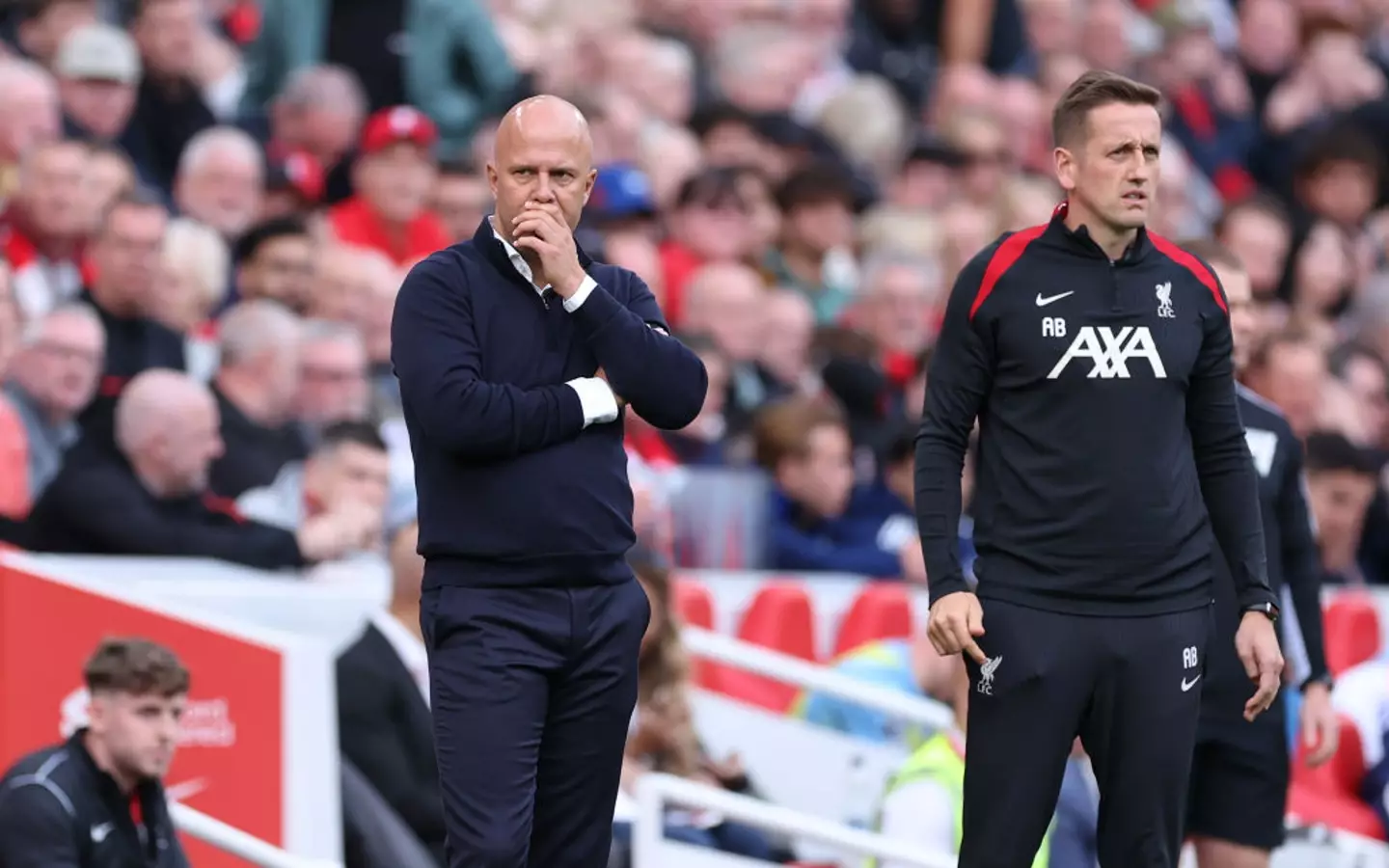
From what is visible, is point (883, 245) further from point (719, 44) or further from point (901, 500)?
point (901, 500)

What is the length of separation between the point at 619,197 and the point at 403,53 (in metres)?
1.72

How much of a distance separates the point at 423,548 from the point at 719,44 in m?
10.2

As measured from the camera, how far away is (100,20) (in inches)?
487

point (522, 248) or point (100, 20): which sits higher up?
point (100, 20)

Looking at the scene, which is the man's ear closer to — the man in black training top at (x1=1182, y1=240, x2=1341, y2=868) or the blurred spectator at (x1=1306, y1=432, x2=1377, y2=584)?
the man in black training top at (x1=1182, y1=240, x2=1341, y2=868)

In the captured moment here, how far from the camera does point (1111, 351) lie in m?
5.13

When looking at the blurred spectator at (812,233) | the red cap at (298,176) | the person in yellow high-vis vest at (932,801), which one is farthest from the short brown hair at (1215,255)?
the blurred spectator at (812,233)

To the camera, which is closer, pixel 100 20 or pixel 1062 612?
pixel 1062 612

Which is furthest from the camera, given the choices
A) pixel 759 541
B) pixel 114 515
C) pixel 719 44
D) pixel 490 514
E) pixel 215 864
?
pixel 719 44

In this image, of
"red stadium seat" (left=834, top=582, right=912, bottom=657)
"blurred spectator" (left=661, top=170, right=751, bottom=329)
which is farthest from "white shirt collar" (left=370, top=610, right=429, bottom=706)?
"blurred spectator" (left=661, top=170, right=751, bottom=329)

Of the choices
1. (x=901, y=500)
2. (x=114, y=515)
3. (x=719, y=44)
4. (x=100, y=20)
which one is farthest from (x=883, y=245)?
(x=114, y=515)

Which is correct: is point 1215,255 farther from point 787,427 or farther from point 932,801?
point 787,427

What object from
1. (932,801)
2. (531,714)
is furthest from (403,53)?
(531,714)

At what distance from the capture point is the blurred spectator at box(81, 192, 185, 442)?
377 inches
